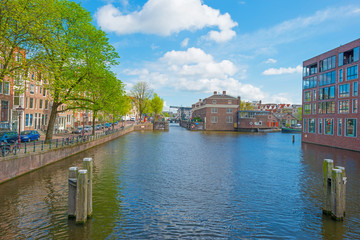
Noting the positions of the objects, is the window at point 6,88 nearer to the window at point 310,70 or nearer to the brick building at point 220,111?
the window at point 310,70

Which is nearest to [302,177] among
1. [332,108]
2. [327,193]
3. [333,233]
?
[327,193]

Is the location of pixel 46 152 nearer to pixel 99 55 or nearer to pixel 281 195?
pixel 99 55

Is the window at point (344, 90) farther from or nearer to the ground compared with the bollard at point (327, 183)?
farther from the ground

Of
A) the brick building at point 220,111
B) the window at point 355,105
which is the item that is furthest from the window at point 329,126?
the brick building at point 220,111

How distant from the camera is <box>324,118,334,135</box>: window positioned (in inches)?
1789

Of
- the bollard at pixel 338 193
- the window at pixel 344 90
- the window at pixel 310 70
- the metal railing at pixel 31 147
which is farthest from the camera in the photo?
the window at pixel 310 70

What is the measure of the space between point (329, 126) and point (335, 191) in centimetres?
4151

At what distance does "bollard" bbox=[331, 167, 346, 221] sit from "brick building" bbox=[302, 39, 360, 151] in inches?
1362

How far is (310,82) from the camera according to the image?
2120 inches

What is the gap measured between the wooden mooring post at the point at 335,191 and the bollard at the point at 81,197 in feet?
39.4

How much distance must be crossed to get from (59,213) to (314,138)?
5337 cm

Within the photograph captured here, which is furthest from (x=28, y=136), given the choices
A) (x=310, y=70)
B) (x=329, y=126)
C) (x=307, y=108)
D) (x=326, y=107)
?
(x=310, y=70)

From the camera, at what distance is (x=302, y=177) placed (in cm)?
2136

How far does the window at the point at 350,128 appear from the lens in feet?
131
